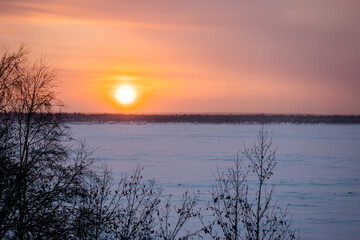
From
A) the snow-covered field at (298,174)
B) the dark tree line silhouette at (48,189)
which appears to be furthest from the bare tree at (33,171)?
the snow-covered field at (298,174)

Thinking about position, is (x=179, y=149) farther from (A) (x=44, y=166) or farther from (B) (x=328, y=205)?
(A) (x=44, y=166)

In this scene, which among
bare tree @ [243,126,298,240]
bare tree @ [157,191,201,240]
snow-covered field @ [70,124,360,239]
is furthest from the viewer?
snow-covered field @ [70,124,360,239]

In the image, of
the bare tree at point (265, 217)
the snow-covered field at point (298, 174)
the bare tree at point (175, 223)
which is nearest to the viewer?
the bare tree at point (265, 217)

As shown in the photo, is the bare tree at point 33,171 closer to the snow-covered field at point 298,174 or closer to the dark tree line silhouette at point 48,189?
the dark tree line silhouette at point 48,189

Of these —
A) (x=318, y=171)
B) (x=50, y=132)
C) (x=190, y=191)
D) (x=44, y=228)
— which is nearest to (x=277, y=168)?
(x=318, y=171)

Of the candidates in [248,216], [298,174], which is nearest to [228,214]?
[248,216]

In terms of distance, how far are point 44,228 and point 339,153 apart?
106 feet

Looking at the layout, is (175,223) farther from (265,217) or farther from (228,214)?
(228,214)

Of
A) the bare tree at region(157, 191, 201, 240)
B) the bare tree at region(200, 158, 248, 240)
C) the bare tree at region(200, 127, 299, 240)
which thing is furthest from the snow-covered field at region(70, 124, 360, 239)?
the bare tree at region(157, 191, 201, 240)

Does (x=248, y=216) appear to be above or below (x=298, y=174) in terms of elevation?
above

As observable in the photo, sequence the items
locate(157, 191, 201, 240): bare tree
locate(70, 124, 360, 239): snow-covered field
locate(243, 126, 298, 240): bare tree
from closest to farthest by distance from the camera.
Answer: locate(243, 126, 298, 240): bare tree, locate(157, 191, 201, 240): bare tree, locate(70, 124, 360, 239): snow-covered field

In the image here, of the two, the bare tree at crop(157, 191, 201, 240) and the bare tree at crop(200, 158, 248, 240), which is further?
the bare tree at crop(157, 191, 201, 240)

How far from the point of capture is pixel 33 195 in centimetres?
1102

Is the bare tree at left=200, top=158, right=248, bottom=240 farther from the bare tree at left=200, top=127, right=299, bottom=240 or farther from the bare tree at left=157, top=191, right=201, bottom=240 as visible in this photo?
the bare tree at left=157, top=191, right=201, bottom=240
